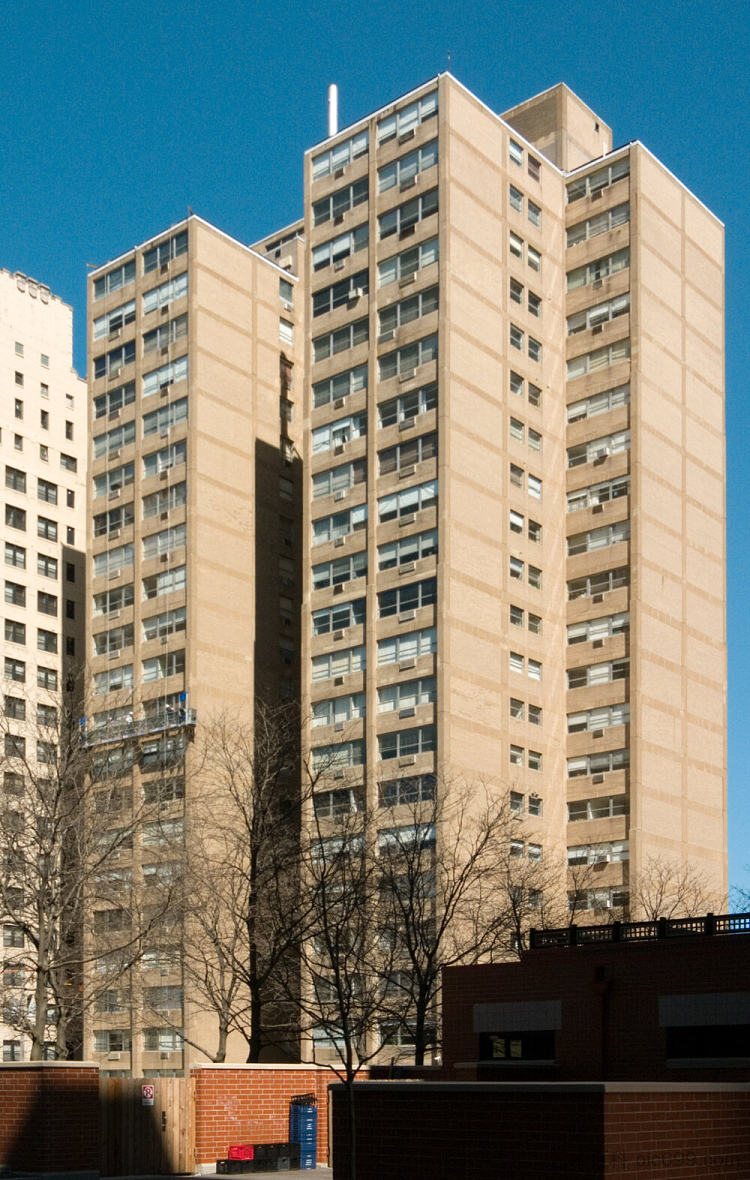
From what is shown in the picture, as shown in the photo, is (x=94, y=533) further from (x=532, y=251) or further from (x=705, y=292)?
(x=705, y=292)

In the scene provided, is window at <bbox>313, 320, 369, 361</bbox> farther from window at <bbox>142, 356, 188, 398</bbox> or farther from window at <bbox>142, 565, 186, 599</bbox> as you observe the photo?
window at <bbox>142, 565, 186, 599</bbox>

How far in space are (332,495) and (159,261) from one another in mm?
19659

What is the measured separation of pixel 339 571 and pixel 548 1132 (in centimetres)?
6594

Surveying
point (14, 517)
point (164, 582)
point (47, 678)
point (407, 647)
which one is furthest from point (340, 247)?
point (47, 678)

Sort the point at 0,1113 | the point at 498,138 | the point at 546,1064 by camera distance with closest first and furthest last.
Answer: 1. the point at 0,1113
2. the point at 546,1064
3. the point at 498,138

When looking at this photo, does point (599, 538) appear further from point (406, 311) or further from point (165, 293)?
point (165, 293)

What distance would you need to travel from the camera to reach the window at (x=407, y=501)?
269 ft

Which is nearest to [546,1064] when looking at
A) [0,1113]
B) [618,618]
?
[0,1113]

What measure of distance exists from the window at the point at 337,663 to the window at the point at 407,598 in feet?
8.48

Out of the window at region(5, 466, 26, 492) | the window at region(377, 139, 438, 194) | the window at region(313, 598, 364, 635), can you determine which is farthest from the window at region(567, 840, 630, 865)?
the window at region(5, 466, 26, 492)

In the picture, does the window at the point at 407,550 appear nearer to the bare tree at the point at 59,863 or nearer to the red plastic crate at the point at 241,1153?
the bare tree at the point at 59,863

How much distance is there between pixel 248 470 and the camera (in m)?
94.3

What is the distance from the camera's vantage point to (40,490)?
115 metres

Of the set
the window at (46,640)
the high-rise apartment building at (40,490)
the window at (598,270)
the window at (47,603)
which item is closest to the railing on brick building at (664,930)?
the window at (598,270)
